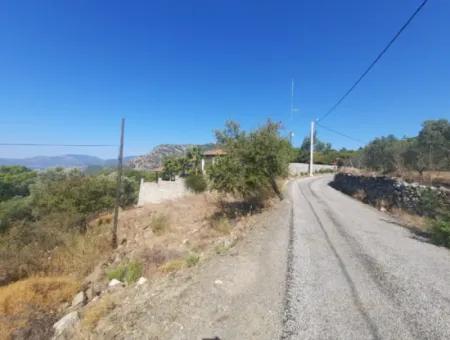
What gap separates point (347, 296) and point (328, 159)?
67.3m

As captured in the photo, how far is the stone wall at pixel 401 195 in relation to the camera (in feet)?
34.2

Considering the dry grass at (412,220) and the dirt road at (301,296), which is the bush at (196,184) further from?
the dirt road at (301,296)

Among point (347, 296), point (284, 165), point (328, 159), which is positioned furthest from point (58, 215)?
point (328, 159)

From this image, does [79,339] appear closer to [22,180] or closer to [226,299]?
[226,299]

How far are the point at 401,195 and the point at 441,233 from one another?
221 inches

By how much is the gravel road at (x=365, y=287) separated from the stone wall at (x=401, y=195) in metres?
3.61

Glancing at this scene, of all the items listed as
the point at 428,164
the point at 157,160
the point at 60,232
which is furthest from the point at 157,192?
the point at 157,160

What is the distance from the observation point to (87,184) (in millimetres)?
24969

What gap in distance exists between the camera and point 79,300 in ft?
25.4

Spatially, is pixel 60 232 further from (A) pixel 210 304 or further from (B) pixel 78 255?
(A) pixel 210 304

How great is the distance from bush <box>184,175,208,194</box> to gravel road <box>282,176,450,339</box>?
2069 centimetres

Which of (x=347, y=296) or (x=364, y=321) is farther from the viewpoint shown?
(x=347, y=296)

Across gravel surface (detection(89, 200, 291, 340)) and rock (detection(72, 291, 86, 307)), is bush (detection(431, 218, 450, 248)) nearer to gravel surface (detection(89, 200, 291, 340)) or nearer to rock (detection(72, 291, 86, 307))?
gravel surface (detection(89, 200, 291, 340))

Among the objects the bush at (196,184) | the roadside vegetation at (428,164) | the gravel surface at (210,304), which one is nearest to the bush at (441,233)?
the roadside vegetation at (428,164)
